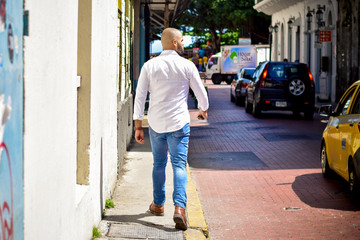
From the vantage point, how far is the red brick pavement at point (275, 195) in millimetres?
6836

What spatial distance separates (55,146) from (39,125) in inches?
19.3

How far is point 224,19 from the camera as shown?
70.6 metres

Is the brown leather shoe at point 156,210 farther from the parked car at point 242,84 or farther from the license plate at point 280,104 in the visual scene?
the parked car at point 242,84

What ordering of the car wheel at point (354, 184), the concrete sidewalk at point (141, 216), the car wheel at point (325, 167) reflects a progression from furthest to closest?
the car wheel at point (325, 167) → the car wheel at point (354, 184) → the concrete sidewalk at point (141, 216)

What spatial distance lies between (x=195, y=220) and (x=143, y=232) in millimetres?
868

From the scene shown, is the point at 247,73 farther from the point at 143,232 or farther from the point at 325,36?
the point at 143,232

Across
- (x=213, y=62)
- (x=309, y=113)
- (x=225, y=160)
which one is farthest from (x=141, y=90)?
(x=213, y=62)

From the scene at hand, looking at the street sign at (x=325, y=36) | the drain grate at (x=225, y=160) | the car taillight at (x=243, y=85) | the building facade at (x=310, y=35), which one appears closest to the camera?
the drain grate at (x=225, y=160)

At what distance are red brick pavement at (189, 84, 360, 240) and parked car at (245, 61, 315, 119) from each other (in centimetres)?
509

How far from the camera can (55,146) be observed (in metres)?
3.84

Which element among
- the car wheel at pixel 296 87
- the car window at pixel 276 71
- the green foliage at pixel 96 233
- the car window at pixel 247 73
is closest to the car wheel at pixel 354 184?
the green foliage at pixel 96 233

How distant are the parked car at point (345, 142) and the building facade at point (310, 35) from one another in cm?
1928

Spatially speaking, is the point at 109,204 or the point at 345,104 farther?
the point at 345,104

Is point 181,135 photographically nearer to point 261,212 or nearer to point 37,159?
point 261,212
